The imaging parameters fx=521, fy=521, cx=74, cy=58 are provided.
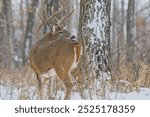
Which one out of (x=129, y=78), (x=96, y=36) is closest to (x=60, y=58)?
(x=96, y=36)

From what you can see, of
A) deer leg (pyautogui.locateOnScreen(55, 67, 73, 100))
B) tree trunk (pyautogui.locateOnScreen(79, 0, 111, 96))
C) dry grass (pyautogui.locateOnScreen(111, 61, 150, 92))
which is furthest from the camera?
tree trunk (pyautogui.locateOnScreen(79, 0, 111, 96))

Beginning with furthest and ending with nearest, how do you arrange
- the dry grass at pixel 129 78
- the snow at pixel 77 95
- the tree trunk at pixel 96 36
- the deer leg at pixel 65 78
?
the tree trunk at pixel 96 36
the dry grass at pixel 129 78
the deer leg at pixel 65 78
the snow at pixel 77 95

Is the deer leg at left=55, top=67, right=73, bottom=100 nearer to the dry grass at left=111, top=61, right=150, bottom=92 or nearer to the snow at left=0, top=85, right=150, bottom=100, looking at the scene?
the snow at left=0, top=85, right=150, bottom=100

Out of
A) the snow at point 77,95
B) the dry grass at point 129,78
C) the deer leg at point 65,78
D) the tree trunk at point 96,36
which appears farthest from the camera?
the tree trunk at point 96,36

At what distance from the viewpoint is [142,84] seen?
1015cm

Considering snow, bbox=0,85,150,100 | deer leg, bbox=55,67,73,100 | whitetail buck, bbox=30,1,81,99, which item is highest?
whitetail buck, bbox=30,1,81,99

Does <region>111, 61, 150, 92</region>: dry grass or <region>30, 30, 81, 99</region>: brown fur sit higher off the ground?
<region>30, 30, 81, 99</region>: brown fur

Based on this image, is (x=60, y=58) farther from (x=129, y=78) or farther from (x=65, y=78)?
(x=129, y=78)

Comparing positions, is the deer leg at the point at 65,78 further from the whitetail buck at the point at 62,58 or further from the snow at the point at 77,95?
the snow at the point at 77,95

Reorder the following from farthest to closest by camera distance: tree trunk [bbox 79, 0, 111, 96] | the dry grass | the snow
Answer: tree trunk [bbox 79, 0, 111, 96] → the dry grass → the snow

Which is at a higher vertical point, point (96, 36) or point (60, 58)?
point (96, 36)

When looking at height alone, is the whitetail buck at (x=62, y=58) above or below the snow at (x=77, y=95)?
above

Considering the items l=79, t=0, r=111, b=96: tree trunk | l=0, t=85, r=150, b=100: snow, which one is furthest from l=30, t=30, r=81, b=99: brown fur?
A: l=79, t=0, r=111, b=96: tree trunk

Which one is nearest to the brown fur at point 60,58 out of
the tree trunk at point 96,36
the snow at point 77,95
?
the snow at point 77,95
